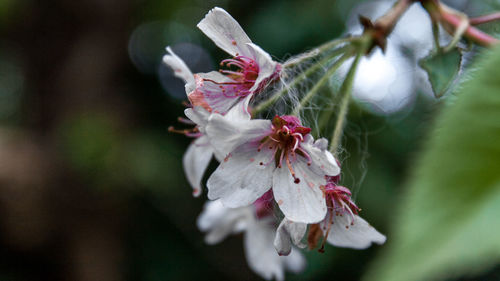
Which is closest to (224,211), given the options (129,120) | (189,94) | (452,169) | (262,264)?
(262,264)

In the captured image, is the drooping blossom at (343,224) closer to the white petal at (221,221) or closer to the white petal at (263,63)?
the white petal at (263,63)

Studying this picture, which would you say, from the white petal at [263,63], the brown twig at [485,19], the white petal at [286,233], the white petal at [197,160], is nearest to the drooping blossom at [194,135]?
the white petal at [197,160]

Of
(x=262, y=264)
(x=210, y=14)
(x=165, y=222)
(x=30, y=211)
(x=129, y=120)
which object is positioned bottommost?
(x=165, y=222)

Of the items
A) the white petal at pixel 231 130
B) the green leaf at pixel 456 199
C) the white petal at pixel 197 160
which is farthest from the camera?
the white petal at pixel 197 160

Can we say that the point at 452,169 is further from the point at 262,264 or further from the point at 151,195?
the point at 151,195

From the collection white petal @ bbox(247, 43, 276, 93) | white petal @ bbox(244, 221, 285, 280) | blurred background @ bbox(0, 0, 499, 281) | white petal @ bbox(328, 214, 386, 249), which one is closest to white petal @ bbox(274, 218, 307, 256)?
white petal @ bbox(328, 214, 386, 249)

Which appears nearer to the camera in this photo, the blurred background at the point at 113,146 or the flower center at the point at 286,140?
the flower center at the point at 286,140
